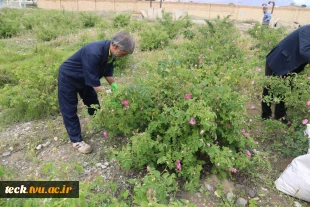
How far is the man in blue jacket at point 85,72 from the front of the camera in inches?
93.3

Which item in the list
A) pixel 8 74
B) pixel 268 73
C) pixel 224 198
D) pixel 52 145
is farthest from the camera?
pixel 8 74

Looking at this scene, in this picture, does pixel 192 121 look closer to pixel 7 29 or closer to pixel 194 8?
pixel 7 29

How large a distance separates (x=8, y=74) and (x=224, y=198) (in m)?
4.62

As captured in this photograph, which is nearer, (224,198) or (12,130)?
(224,198)

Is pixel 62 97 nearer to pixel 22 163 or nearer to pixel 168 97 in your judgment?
pixel 22 163

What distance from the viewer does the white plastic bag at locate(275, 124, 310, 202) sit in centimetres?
208

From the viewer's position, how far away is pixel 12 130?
334 cm

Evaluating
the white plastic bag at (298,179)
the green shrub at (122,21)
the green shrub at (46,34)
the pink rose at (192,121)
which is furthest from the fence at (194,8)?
the pink rose at (192,121)

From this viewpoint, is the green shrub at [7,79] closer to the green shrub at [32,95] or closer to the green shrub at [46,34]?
the green shrub at [32,95]

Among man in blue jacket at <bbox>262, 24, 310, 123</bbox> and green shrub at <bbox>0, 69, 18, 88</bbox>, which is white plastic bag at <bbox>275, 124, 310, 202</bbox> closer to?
man in blue jacket at <bbox>262, 24, 310, 123</bbox>

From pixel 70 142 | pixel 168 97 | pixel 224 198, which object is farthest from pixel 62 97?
pixel 224 198

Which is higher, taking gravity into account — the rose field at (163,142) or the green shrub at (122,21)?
the green shrub at (122,21)

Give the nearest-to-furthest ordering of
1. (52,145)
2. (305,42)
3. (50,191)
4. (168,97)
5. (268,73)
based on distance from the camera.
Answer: (50,191), (168,97), (305,42), (52,145), (268,73)

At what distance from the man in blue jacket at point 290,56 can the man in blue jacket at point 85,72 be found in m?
1.84
